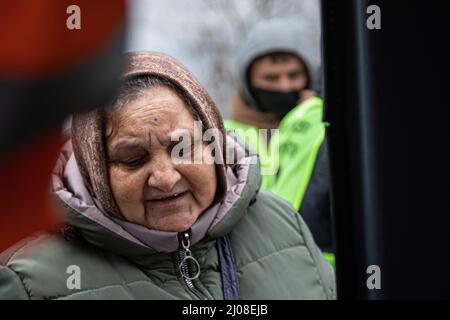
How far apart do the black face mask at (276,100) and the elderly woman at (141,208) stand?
187 centimetres

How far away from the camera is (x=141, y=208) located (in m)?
2.21

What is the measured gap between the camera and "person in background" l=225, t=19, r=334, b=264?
11.3 feet

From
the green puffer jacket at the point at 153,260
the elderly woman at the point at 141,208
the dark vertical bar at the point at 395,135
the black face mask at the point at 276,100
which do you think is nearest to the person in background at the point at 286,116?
the black face mask at the point at 276,100

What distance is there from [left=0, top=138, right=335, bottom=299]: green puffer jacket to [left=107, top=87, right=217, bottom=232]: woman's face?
80 mm

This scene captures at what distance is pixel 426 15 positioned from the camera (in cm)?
126

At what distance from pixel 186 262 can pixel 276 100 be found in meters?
2.06

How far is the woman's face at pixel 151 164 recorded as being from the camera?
2.17m

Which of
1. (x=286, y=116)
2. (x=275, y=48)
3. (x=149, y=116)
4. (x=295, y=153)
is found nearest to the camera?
(x=149, y=116)

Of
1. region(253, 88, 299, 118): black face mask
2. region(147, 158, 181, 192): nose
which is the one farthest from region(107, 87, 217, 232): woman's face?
region(253, 88, 299, 118): black face mask

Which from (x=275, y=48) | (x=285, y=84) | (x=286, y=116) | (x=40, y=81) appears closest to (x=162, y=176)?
(x=40, y=81)

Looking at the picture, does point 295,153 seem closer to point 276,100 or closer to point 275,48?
point 276,100

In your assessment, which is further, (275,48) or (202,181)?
(275,48)

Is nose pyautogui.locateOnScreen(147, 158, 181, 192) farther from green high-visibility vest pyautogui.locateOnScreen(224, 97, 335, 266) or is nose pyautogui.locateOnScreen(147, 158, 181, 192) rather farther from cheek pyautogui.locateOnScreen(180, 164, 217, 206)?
green high-visibility vest pyautogui.locateOnScreen(224, 97, 335, 266)
